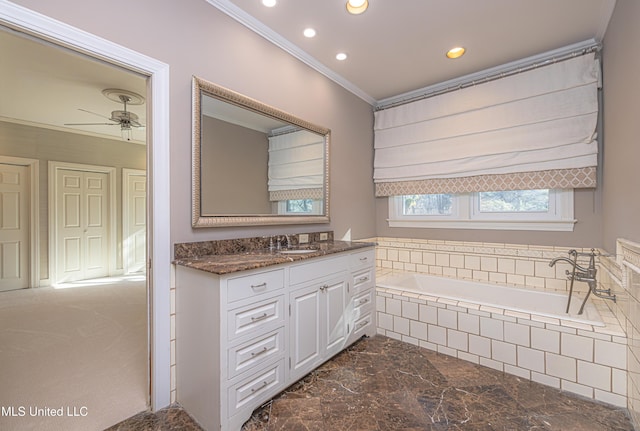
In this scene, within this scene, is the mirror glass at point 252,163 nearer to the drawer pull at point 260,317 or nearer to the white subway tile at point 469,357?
the drawer pull at point 260,317

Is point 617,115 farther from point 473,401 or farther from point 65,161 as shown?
point 65,161

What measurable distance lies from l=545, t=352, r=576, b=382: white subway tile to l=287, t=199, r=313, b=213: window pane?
6.69 feet

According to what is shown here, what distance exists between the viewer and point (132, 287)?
4.20 m

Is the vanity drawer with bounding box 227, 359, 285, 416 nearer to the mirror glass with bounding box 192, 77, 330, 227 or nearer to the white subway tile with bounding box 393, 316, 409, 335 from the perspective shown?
the mirror glass with bounding box 192, 77, 330, 227

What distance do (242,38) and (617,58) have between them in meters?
2.57

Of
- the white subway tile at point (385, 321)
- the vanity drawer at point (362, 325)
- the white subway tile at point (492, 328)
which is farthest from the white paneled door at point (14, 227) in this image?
the white subway tile at point (492, 328)

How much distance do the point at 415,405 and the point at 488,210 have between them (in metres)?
2.06

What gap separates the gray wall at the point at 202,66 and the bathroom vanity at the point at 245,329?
0.44 metres

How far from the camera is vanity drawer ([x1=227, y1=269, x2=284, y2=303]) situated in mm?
1416

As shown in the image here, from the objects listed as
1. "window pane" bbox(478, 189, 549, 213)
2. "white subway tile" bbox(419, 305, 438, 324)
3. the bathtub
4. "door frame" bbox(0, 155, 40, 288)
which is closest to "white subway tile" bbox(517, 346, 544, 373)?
the bathtub

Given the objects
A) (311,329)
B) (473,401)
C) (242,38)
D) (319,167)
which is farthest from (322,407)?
(242,38)

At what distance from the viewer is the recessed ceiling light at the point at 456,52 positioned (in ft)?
7.81

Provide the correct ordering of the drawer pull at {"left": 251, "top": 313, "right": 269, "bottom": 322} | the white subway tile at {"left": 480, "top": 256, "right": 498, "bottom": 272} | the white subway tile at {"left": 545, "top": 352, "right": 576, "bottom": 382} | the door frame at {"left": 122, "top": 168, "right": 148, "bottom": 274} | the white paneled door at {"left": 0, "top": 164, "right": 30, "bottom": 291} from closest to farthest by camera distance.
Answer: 1. the drawer pull at {"left": 251, "top": 313, "right": 269, "bottom": 322}
2. the white subway tile at {"left": 545, "top": 352, "right": 576, "bottom": 382}
3. the white subway tile at {"left": 480, "top": 256, "right": 498, "bottom": 272}
4. the white paneled door at {"left": 0, "top": 164, "right": 30, "bottom": 291}
5. the door frame at {"left": 122, "top": 168, "right": 148, "bottom": 274}

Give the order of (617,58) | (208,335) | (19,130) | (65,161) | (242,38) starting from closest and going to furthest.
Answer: (208,335) < (617,58) < (242,38) < (19,130) < (65,161)
